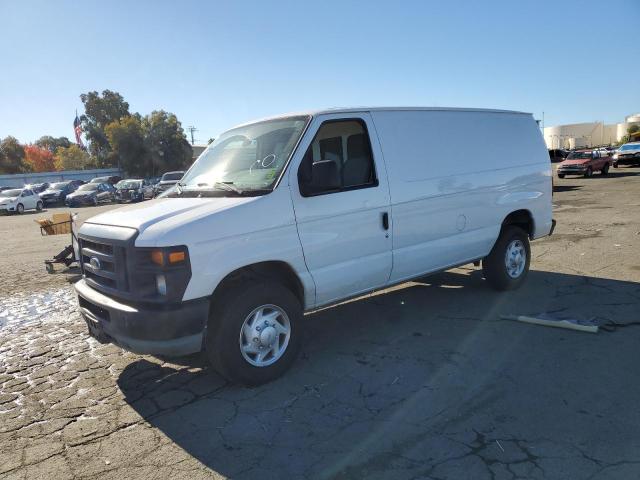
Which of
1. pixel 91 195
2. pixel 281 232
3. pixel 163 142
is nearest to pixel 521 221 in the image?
pixel 281 232

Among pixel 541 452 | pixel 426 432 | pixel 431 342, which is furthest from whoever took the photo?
pixel 431 342

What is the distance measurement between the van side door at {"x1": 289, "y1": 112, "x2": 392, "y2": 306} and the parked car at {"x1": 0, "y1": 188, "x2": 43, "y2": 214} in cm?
3093

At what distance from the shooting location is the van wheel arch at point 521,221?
6.28m

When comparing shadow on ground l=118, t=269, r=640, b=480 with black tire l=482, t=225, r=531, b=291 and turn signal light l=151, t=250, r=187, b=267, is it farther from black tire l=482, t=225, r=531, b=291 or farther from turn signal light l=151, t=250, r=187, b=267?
turn signal light l=151, t=250, r=187, b=267

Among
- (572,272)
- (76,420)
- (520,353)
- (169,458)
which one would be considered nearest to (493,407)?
(520,353)

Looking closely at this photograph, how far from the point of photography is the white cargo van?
355 cm

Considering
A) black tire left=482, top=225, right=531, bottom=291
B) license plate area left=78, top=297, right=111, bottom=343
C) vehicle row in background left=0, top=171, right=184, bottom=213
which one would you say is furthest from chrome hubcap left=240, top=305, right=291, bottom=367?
vehicle row in background left=0, top=171, right=184, bottom=213

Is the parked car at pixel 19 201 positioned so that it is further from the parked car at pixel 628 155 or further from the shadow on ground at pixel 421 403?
the parked car at pixel 628 155

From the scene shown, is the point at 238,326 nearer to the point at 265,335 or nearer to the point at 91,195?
the point at 265,335

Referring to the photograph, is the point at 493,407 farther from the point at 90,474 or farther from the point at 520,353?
the point at 90,474

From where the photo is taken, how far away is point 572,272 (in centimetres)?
723

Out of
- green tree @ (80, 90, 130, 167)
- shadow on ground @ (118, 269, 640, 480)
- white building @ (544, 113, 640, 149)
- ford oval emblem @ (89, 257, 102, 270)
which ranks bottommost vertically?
shadow on ground @ (118, 269, 640, 480)

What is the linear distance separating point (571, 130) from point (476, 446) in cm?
13018

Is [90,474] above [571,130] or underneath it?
underneath
